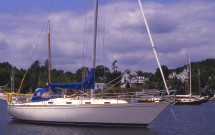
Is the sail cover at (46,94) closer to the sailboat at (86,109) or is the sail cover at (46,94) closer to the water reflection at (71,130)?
the sailboat at (86,109)

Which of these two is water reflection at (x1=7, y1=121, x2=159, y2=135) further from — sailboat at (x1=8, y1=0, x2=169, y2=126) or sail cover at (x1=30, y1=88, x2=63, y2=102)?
sail cover at (x1=30, y1=88, x2=63, y2=102)

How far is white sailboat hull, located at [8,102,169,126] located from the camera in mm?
25984

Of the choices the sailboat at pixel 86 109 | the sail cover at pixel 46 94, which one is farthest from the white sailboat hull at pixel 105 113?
the sail cover at pixel 46 94

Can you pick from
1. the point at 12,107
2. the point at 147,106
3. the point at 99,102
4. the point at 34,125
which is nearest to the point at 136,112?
the point at 147,106

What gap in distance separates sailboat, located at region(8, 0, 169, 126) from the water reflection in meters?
0.46

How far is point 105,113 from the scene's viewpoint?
26438 millimetres

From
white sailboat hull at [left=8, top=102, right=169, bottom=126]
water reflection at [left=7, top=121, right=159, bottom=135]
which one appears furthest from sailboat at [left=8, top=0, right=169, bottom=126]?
water reflection at [left=7, top=121, right=159, bottom=135]

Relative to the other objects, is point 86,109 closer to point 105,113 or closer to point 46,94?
point 105,113

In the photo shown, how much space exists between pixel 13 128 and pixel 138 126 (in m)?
10.6

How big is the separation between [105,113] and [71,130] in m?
3.00

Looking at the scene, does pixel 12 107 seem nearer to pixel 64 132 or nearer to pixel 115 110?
pixel 64 132

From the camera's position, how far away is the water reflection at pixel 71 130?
25.4 m

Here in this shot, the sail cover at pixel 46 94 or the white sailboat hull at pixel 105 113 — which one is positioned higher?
the sail cover at pixel 46 94

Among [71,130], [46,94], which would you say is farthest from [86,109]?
[46,94]
